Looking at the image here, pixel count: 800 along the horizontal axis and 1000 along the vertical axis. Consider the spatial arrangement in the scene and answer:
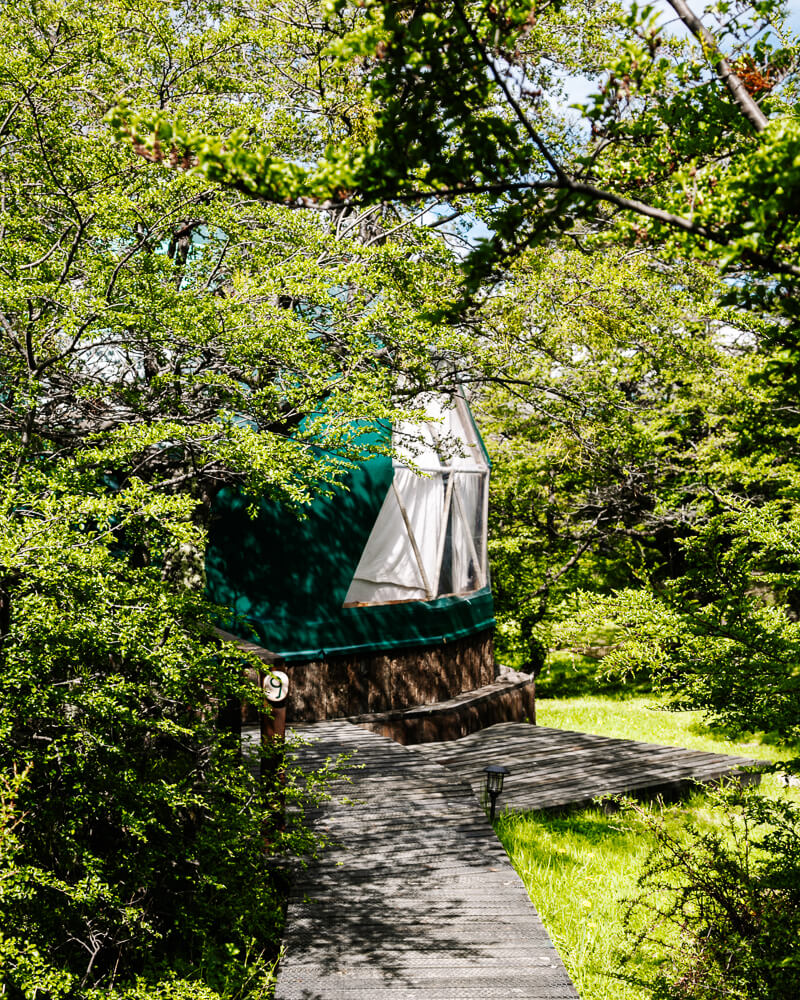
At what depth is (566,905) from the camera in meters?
6.31

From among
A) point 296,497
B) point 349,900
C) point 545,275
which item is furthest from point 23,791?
point 545,275

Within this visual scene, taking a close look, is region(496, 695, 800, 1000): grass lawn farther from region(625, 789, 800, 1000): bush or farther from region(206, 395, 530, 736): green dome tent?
region(206, 395, 530, 736): green dome tent

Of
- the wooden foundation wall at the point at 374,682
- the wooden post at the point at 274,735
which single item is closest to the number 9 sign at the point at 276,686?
the wooden post at the point at 274,735

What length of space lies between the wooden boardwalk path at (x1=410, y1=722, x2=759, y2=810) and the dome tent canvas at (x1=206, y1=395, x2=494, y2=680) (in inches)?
67.0

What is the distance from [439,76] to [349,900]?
5.42 meters

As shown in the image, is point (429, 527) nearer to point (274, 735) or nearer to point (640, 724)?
point (274, 735)

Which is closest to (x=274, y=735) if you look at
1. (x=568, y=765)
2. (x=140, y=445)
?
(x=140, y=445)

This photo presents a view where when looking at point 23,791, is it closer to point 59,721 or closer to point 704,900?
point 59,721

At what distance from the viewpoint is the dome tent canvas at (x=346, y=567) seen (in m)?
10.2

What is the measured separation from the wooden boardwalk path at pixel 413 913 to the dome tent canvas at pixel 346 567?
2973 mm

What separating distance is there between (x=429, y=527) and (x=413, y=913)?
21.5ft

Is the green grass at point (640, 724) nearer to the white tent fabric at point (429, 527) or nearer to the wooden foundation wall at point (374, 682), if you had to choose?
the wooden foundation wall at point (374, 682)

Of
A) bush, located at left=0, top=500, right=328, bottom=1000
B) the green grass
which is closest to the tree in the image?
bush, located at left=0, top=500, right=328, bottom=1000

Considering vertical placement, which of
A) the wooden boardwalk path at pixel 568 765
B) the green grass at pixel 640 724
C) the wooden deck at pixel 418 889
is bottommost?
the green grass at pixel 640 724
